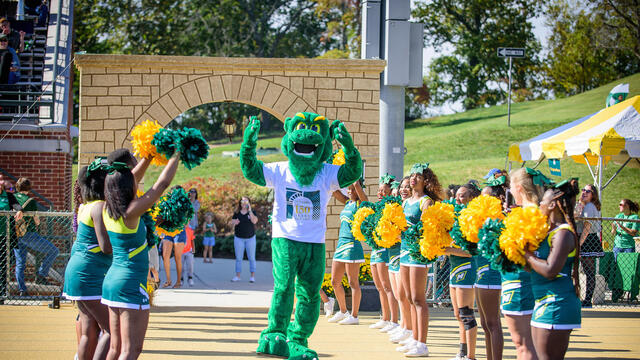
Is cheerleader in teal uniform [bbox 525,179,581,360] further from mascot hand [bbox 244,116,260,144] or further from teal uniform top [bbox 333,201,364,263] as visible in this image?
teal uniform top [bbox 333,201,364,263]

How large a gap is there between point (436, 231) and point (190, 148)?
7.75ft

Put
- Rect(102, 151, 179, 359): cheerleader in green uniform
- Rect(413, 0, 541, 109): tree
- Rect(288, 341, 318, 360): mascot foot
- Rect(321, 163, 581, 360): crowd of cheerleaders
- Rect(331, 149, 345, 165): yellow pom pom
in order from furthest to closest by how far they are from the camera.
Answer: Rect(413, 0, 541, 109): tree < Rect(331, 149, 345, 165): yellow pom pom < Rect(288, 341, 318, 360): mascot foot < Rect(102, 151, 179, 359): cheerleader in green uniform < Rect(321, 163, 581, 360): crowd of cheerleaders

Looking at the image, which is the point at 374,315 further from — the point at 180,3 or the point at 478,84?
the point at 478,84

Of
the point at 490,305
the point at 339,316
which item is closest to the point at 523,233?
the point at 490,305

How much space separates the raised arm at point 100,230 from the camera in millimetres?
4359

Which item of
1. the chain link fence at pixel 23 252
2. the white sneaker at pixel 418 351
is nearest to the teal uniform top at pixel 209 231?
the chain link fence at pixel 23 252

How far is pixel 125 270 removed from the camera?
4.19 meters

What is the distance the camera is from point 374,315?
8.89 m

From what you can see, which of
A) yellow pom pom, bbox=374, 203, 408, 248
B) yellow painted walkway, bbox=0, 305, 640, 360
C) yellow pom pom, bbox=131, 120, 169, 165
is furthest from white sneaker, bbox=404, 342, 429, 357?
yellow pom pom, bbox=131, 120, 169, 165

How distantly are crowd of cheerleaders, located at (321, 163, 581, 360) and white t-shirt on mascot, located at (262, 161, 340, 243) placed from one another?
2.93 ft

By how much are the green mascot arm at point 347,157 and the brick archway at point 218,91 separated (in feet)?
14.1

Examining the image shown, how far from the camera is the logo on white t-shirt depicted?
5398mm

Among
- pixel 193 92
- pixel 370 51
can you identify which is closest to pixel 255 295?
pixel 193 92

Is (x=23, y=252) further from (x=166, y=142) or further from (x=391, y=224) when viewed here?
(x=166, y=142)
